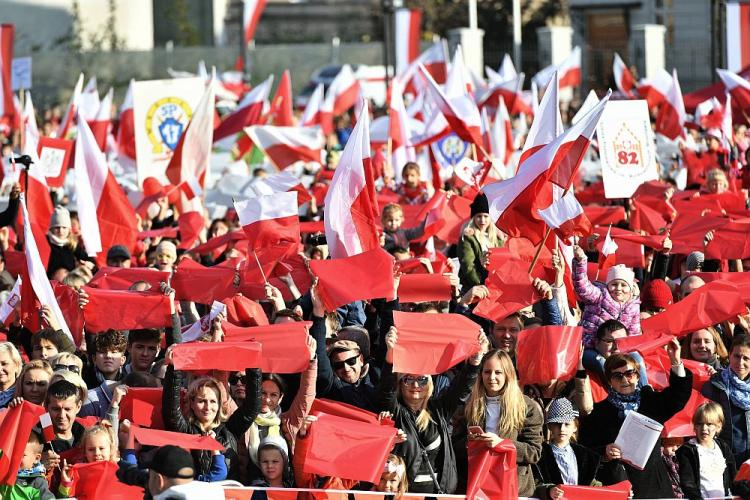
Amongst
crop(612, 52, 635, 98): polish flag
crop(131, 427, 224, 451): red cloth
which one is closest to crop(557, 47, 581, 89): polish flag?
crop(612, 52, 635, 98): polish flag

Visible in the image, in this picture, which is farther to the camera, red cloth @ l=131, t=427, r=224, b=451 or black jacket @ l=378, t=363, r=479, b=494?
black jacket @ l=378, t=363, r=479, b=494

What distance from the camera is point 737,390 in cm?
834

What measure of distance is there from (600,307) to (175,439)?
9.94 ft

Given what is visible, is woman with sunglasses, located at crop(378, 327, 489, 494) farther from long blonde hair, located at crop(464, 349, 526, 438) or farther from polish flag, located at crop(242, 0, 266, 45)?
polish flag, located at crop(242, 0, 266, 45)

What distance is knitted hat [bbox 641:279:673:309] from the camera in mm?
9984

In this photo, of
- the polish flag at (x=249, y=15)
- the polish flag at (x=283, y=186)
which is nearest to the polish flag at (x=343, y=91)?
the polish flag at (x=283, y=186)

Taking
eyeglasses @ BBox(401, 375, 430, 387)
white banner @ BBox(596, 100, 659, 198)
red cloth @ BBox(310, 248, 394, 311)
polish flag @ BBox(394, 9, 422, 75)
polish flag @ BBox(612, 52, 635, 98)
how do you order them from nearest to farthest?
eyeglasses @ BBox(401, 375, 430, 387) → red cloth @ BBox(310, 248, 394, 311) → white banner @ BBox(596, 100, 659, 198) → polish flag @ BBox(612, 52, 635, 98) → polish flag @ BBox(394, 9, 422, 75)

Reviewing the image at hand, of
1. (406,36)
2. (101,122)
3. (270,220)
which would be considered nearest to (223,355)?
(270,220)

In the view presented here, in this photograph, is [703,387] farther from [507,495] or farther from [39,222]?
[39,222]

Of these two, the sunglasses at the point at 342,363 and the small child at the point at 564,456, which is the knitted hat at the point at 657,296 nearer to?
the small child at the point at 564,456

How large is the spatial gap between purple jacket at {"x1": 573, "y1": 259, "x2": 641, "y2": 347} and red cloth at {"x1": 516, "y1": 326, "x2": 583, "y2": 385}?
1119 mm

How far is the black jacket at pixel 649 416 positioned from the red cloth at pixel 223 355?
1.57 meters

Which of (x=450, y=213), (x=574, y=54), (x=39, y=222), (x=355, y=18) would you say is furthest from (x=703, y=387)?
(x=355, y=18)

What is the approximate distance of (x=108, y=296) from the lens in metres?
9.24
